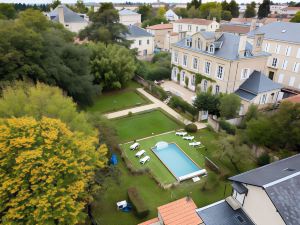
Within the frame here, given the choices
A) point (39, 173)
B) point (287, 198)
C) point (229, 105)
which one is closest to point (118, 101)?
point (229, 105)

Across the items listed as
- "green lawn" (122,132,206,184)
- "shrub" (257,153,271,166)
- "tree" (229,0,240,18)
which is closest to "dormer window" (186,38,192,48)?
"green lawn" (122,132,206,184)

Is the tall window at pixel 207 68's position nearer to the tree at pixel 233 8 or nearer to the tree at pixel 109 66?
the tree at pixel 109 66

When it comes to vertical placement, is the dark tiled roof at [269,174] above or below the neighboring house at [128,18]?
below

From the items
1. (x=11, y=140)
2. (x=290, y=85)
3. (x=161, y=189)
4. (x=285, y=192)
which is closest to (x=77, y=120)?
(x=11, y=140)

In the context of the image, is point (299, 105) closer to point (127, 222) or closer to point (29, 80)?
point (127, 222)

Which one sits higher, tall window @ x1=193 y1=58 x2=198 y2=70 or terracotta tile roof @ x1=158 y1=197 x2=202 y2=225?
tall window @ x1=193 y1=58 x2=198 y2=70

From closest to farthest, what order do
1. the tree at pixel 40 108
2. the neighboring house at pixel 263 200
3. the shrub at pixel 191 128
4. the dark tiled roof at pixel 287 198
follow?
the dark tiled roof at pixel 287 198 < the neighboring house at pixel 263 200 < the tree at pixel 40 108 < the shrub at pixel 191 128

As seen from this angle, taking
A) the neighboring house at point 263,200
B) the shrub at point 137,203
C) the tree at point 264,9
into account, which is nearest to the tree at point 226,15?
the tree at point 264,9

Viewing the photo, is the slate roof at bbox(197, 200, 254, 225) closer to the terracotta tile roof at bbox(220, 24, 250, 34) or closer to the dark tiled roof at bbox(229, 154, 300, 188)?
the dark tiled roof at bbox(229, 154, 300, 188)
